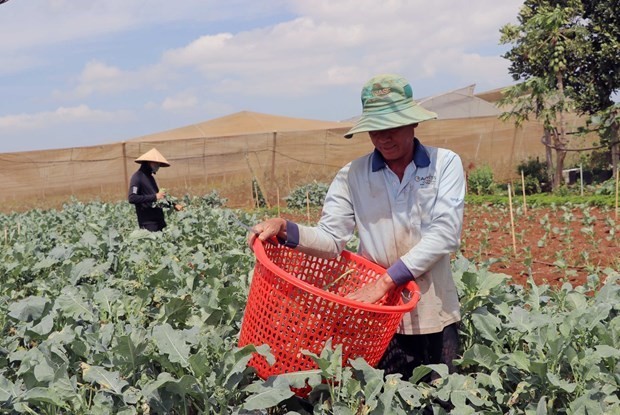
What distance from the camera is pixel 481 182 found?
58.2 ft

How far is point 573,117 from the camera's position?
22.1 metres

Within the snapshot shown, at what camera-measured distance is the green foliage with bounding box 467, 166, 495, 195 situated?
17688 millimetres

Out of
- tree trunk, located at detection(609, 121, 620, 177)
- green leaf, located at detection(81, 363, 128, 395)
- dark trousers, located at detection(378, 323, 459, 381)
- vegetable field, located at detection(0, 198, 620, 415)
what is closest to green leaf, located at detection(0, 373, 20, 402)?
vegetable field, located at detection(0, 198, 620, 415)

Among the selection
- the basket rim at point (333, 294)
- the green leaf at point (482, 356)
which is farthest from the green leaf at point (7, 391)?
the green leaf at point (482, 356)

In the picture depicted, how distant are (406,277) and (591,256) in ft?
20.5

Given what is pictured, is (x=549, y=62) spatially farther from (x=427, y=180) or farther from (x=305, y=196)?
(x=427, y=180)

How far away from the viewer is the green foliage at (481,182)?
17.7m

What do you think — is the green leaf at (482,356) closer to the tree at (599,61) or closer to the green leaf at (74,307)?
the green leaf at (74,307)

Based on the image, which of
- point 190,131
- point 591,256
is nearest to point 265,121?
point 190,131

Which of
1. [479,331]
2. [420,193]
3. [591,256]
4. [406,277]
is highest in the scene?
[420,193]

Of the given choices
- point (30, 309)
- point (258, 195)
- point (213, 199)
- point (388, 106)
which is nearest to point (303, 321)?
point (388, 106)

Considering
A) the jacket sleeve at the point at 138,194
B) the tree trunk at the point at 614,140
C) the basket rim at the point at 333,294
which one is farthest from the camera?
the tree trunk at the point at 614,140

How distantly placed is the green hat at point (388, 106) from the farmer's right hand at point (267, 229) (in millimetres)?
491

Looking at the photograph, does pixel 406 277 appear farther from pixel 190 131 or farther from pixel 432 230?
pixel 190 131
